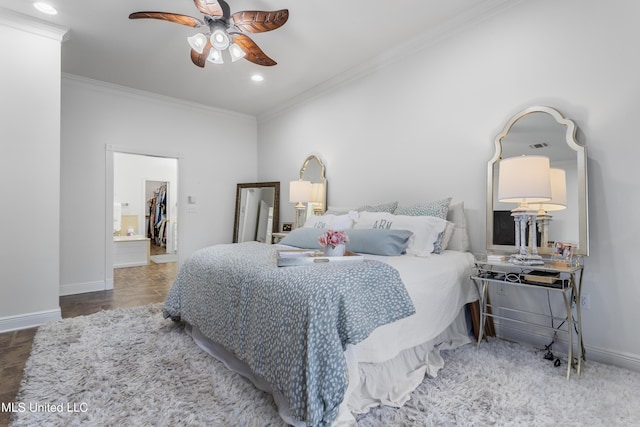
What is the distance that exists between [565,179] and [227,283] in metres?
2.45

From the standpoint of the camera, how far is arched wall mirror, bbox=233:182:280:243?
543 cm

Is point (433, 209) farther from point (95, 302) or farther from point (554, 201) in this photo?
point (95, 302)

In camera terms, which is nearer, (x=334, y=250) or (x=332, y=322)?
(x=332, y=322)

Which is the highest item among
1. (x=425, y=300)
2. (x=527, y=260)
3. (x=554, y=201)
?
(x=554, y=201)

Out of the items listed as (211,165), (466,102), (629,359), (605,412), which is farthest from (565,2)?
(211,165)

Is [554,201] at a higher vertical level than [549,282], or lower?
higher

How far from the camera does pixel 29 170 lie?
9.60ft

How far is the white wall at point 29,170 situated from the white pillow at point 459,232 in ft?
12.1

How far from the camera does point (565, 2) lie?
2.35m

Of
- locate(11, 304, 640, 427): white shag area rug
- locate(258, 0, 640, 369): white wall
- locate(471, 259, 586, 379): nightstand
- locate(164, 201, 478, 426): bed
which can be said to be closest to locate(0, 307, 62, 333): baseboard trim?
locate(11, 304, 640, 427): white shag area rug

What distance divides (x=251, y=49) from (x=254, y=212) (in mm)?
3105

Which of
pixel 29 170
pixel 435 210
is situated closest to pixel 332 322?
pixel 435 210

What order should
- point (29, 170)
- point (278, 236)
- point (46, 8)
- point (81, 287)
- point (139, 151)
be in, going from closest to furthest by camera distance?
point (46, 8) → point (29, 170) → point (81, 287) → point (278, 236) → point (139, 151)

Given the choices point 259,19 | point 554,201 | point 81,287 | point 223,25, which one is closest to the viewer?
point 554,201
